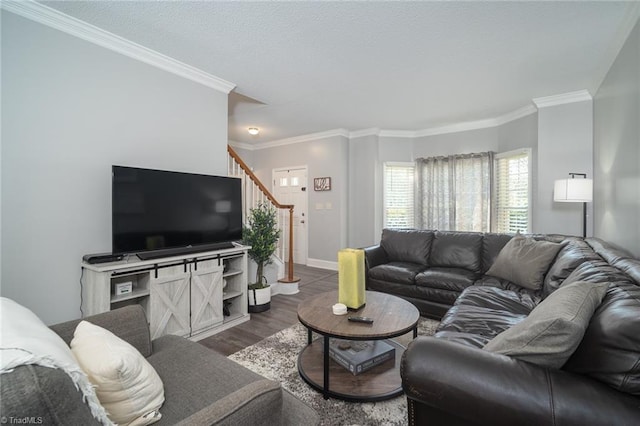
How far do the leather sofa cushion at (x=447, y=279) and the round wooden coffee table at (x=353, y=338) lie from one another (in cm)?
97

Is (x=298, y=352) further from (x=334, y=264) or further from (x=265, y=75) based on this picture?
(x=334, y=264)

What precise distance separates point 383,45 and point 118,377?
2.89 m

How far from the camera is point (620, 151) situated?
265 cm

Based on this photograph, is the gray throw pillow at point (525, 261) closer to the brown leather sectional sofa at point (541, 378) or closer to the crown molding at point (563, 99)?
the brown leather sectional sofa at point (541, 378)

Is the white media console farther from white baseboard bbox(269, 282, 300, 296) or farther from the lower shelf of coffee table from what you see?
the lower shelf of coffee table

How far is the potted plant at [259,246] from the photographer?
343 cm

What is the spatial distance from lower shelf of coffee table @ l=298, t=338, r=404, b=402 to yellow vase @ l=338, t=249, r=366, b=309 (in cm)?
45

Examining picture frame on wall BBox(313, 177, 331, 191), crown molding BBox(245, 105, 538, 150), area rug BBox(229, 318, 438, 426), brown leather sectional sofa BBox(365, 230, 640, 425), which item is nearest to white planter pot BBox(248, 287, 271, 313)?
area rug BBox(229, 318, 438, 426)

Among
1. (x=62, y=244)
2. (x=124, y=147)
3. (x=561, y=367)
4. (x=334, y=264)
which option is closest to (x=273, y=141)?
(x=334, y=264)

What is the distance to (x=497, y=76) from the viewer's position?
3264 millimetres

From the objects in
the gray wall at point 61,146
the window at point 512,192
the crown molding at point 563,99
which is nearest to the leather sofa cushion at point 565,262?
the window at point 512,192

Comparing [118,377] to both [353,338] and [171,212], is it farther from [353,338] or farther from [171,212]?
[171,212]

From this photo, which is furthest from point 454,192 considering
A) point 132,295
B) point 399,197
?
point 132,295

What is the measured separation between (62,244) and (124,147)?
940 mm
